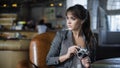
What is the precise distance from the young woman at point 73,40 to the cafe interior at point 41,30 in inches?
7.5

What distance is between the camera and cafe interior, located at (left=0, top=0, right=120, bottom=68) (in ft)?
8.75

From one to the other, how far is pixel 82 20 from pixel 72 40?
0.60 ft

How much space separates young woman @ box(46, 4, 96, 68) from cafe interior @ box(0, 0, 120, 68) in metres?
0.19

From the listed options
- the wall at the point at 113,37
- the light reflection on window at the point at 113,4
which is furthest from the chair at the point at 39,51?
the light reflection on window at the point at 113,4

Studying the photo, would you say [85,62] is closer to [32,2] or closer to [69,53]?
[69,53]

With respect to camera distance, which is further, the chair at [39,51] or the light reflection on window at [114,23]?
the light reflection on window at [114,23]

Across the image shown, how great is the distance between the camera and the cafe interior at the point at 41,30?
105 inches

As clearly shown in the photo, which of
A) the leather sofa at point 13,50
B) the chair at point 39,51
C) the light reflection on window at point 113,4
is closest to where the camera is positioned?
the chair at point 39,51

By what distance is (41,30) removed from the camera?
511 centimetres

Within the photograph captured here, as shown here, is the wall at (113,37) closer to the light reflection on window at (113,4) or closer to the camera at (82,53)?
the light reflection on window at (113,4)

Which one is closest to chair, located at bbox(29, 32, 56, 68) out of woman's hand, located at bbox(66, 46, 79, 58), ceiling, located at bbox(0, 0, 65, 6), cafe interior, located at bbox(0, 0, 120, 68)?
cafe interior, located at bbox(0, 0, 120, 68)

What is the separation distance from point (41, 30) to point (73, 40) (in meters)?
2.90

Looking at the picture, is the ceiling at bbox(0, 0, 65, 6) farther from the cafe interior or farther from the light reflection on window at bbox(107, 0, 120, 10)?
the light reflection on window at bbox(107, 0, 120, 10)

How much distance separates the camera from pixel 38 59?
103 inches
